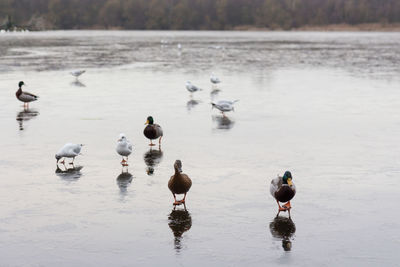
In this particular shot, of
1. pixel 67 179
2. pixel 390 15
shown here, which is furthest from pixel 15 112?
pixel 390 15

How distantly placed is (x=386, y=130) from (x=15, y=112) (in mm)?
11837

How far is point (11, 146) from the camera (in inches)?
557

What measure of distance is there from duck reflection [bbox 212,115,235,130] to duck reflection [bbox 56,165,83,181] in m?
5.77

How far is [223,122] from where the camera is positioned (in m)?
17.8

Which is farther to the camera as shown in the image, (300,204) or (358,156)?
(358,156)

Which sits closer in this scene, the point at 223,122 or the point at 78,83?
the point at 223,122

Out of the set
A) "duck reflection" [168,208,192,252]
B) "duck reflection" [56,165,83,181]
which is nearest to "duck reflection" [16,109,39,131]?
"duck reflection" [56,165,83,181]

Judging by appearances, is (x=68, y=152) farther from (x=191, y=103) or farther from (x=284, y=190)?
(x=191, y=103)

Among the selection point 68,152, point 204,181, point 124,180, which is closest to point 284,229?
point 204,181

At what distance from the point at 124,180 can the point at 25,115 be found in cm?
896

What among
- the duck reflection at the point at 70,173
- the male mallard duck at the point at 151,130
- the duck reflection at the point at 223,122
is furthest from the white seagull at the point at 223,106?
the duck reflection at the point at 70,173

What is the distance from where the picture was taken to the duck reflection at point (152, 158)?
12211 millimetres

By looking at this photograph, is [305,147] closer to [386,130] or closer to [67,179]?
[386,130]

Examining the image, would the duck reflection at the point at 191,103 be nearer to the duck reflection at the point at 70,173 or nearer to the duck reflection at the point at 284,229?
the duck reflection at the point at 70,173
